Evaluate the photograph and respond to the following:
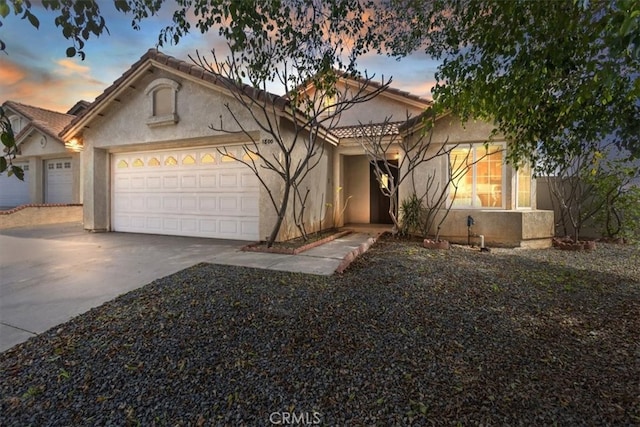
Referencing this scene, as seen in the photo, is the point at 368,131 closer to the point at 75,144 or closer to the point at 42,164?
the point at 75,144

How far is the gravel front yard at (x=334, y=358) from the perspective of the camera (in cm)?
240

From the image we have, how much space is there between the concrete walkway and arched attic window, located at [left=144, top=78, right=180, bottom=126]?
3.70 meters

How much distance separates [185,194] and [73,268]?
4.54 metres

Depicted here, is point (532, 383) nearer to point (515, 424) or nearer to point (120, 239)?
point (515, 424)

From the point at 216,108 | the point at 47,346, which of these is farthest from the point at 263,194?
the point at 47,346

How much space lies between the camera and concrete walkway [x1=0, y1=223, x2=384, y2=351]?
4.09 metres

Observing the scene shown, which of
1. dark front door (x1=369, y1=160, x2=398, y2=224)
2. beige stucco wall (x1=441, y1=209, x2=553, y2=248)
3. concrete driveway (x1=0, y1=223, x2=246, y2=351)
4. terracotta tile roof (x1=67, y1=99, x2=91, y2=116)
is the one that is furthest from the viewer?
terracotta tile roof (x1=67, y1=99, x2=91, y2=116)

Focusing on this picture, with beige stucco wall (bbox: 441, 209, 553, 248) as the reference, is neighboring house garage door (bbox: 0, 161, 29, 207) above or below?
above

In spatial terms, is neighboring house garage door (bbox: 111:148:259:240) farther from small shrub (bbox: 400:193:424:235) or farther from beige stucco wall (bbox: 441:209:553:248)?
beige stucco wall (bbox: 441:209:553:248)

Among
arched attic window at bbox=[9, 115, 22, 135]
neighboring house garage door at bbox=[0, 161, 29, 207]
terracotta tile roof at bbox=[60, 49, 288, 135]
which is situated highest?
arched attic window at bbox=[9, 115, 22, 135]

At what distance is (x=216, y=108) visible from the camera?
9023mm

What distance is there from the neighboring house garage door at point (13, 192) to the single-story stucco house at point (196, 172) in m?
8.38

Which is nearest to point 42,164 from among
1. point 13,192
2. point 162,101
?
point 13,192

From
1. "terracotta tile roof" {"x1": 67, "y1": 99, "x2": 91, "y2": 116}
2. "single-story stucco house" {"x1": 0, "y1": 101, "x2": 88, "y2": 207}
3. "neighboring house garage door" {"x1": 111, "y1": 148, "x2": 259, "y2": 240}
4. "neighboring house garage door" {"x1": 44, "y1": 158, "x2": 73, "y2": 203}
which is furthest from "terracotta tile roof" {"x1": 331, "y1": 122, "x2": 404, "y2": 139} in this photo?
"terracotta tile roof" {"x1": 67, "y1": 99, "x2": 91, "y2": 116}
